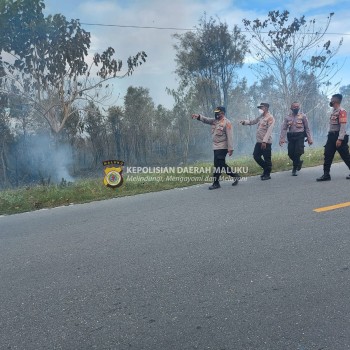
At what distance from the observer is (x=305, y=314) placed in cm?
219

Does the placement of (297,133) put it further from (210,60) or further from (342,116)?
(210,60)

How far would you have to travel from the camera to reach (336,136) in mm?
6086

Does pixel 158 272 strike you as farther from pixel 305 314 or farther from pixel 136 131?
pixel 136 131

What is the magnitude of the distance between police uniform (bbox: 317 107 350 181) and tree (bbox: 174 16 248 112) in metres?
19.2

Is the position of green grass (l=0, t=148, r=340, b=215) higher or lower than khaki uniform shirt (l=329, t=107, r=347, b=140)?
lower

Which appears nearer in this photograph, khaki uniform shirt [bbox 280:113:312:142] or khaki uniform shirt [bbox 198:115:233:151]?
khaki uniform shirt [bbox 198:115:233:151]

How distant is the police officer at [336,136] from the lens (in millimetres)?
5824

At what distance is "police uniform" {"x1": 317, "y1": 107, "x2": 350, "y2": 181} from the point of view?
5816mm

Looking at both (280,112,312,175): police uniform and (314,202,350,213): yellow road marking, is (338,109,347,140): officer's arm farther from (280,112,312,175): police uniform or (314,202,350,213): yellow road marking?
(314,202,350,213): yellow road marking

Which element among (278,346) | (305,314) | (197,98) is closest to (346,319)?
(305,314)

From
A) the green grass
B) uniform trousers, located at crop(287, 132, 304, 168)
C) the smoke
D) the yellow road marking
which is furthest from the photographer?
the smoke

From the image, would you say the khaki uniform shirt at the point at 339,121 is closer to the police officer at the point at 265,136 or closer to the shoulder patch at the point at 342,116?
the shoulder patch at the point at 342,116

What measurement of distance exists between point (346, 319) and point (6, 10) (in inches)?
689

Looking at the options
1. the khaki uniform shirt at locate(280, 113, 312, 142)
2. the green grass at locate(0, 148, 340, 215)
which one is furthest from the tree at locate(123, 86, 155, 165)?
the khaki uniform shirt at locate(280, 113, 312, 142)
